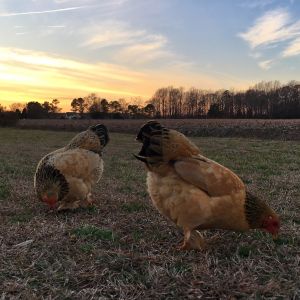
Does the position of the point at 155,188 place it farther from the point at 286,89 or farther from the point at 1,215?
the point at 286,89

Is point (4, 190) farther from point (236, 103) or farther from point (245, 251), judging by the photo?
point (236, 103)

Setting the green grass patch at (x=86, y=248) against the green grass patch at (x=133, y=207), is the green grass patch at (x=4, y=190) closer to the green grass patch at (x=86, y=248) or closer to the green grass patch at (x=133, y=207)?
the green grass patch at (x=133, y=207)

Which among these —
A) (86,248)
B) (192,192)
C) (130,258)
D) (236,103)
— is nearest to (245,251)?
(192,192)

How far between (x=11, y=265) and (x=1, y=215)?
2.38 m

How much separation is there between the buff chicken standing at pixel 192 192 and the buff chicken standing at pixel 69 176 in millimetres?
2157

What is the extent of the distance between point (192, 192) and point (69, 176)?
2.80m

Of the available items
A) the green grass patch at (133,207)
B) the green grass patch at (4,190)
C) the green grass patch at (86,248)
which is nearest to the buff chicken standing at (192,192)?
the green grass patch at (86,248)

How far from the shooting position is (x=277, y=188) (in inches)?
349

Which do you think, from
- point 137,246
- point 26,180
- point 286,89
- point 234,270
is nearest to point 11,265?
point 137,246

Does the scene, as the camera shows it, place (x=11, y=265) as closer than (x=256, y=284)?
No

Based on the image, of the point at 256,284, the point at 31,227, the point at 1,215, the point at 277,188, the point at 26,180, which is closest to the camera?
the point at 256,284

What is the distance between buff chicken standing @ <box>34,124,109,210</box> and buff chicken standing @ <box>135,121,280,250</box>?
7.08 ft

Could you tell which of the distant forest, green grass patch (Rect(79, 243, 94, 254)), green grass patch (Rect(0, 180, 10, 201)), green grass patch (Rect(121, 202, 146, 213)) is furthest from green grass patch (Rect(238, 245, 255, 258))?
the distant forest

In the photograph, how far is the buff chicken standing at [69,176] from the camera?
6.55m
